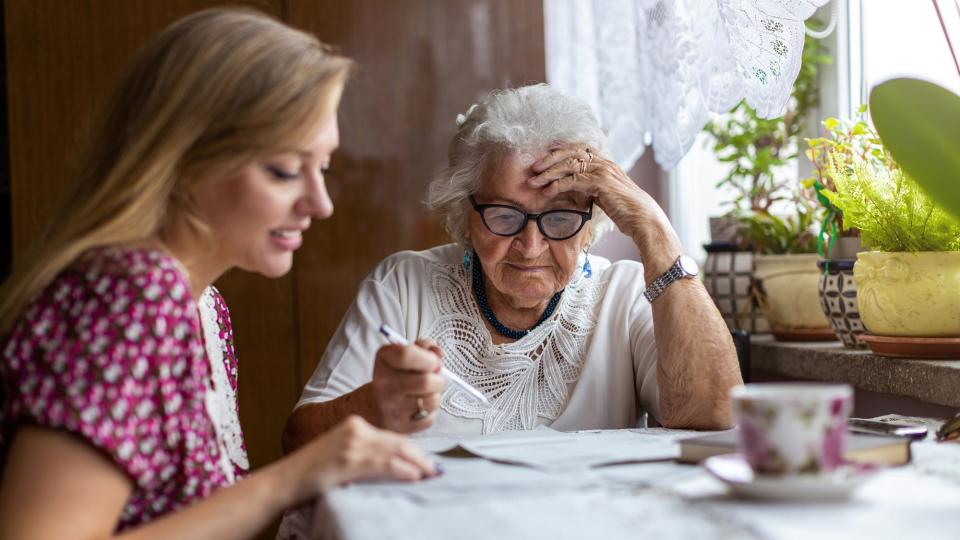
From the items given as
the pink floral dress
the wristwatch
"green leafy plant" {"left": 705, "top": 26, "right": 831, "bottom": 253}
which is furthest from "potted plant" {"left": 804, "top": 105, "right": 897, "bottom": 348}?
the pink floral dress

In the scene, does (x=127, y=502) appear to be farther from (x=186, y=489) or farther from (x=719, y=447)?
(x=719, y=447)

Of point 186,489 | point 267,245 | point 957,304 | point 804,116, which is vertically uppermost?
point 804,116

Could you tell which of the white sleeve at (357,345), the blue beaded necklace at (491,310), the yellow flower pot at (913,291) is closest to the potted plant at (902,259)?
the yellow flower pot at (913,291)

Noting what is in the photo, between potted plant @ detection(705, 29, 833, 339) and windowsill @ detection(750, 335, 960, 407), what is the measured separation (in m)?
0.07

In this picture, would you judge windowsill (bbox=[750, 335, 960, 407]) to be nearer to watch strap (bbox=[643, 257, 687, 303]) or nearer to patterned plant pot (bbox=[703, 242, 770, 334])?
patterned plant pot (bbox=[703, 242, 770, 334])

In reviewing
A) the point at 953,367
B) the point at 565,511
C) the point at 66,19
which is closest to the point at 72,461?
the point at 565,511

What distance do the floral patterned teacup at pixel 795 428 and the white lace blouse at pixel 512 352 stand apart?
2.92 feet

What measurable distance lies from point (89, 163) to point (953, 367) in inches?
50.3

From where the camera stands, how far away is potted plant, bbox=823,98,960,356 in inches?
63.3

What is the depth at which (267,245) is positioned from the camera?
3.67ft

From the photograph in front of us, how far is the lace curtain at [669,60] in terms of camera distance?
1701 mm

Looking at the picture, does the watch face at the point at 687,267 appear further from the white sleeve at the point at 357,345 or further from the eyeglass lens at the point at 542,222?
the white sleeve at the point at 357,345

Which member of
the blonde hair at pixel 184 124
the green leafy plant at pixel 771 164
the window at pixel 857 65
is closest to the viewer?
the blonde hair at pixel 184 124

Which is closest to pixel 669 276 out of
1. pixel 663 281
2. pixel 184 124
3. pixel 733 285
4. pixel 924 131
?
pixel 663 281
